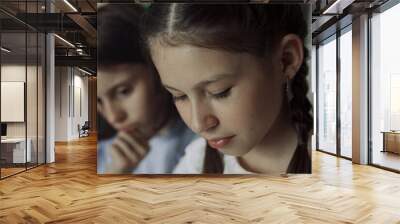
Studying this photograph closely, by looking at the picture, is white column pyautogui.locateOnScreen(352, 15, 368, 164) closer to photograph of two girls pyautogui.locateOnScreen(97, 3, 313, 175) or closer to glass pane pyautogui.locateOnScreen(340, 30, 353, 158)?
glass pane pyautogui.locateOnScreen(340, 30, 353, 158)

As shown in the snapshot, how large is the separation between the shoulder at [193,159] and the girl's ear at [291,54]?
181 cm

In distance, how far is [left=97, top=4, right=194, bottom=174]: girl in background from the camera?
20.3 feet

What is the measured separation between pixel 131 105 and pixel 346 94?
5558 mm

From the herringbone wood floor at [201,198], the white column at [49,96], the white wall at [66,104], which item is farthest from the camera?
the white wall at [66,104]

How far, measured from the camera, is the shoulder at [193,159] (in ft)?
20.5

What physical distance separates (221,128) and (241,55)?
3.94ft

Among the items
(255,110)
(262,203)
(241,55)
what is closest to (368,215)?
(262,203)

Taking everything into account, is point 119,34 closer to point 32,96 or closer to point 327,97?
point 32,96

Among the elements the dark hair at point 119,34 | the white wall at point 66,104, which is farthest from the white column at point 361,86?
the white wall at point 66,104

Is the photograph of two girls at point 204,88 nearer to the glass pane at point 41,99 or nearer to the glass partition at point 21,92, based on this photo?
the glass partition at point 21,92

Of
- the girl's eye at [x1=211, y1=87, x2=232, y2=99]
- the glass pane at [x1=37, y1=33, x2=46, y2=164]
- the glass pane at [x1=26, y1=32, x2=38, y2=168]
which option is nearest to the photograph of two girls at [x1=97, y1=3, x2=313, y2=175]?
the girl's eye at [x1=211, y1=87, x2=232, y2=99]

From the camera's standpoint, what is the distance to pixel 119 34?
627 centimetres

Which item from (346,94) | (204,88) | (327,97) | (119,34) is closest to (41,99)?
(119,34)

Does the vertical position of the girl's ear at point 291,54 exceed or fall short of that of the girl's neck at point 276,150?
it exceeds it
